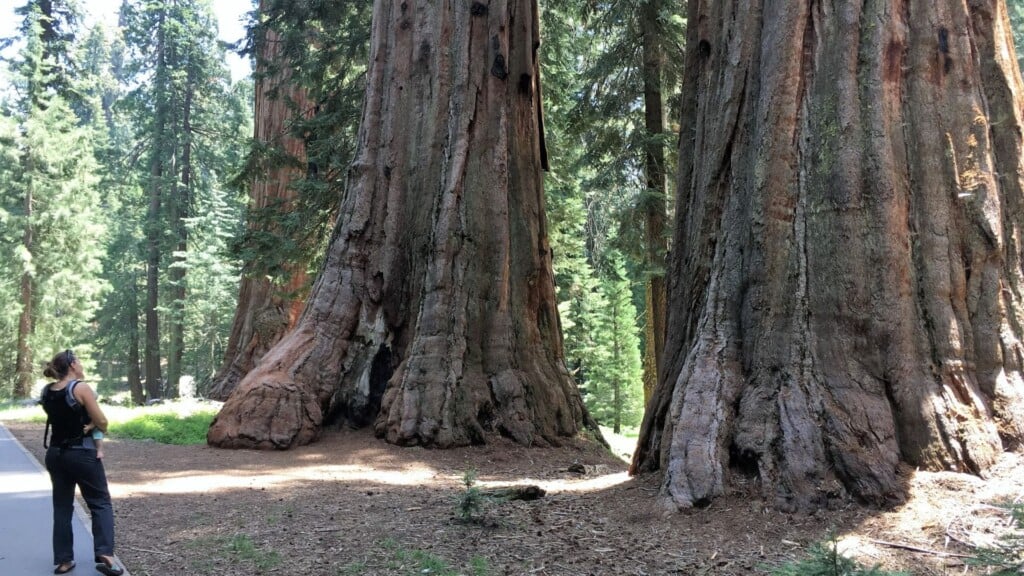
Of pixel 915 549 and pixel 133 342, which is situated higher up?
pixel 133 342

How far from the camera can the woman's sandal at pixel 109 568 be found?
4.34 meters

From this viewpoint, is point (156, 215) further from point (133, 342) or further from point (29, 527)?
point (29, 527)

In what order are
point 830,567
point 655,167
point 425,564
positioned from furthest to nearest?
point 655,167 < point 425,564 < point 830,567

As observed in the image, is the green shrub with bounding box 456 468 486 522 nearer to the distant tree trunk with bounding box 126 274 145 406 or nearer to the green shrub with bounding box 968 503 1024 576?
the green shrub with bounding box 968 503 1024 576

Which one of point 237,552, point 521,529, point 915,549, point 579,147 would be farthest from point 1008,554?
point 579,147

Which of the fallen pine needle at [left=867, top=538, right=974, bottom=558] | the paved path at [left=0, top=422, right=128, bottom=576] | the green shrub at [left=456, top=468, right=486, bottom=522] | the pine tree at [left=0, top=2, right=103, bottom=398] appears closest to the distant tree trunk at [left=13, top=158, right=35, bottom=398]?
the pine tree at [left=0, top=2, right=103, bottom=398]

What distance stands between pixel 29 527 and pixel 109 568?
2.07m

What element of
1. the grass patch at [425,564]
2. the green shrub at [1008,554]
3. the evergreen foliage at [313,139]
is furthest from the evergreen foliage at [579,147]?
the green shrub at [1008,554]

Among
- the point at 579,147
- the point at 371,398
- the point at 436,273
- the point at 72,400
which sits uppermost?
the point at 579,147

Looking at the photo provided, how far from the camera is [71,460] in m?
4.53

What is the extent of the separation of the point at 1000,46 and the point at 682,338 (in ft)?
11.4

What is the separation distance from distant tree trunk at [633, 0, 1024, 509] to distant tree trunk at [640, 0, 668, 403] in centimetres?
766

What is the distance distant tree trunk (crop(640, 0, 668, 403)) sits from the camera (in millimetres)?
13633

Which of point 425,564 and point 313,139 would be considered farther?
point 313,139
